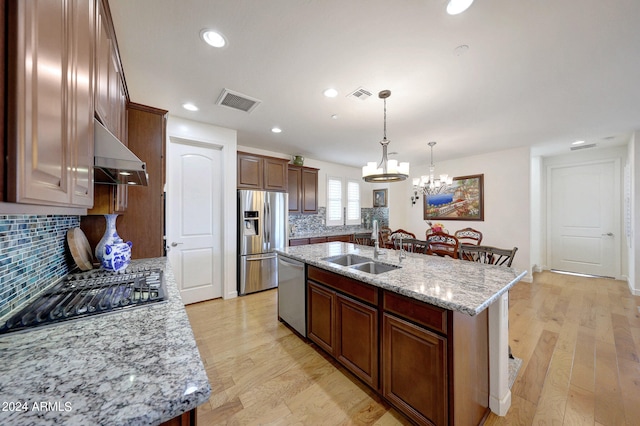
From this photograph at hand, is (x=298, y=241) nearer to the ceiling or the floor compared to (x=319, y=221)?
nearer to the floor

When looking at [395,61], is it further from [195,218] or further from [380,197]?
[380,197]

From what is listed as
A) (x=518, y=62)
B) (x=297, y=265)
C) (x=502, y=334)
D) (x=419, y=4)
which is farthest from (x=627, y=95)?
(x=297, y=265)

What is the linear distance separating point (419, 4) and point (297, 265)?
2.27 meters

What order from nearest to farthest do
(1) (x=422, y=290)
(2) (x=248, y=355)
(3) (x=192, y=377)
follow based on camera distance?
(3) (x=192, y=377) < (1) (x=422, y=290) < (2) (x=248, y=355)

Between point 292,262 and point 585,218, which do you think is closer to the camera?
point 292,262

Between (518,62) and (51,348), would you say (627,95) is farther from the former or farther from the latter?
(51,348)

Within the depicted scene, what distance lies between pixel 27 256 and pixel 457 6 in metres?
2.77

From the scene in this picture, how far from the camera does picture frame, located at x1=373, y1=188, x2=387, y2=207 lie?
6.40 m

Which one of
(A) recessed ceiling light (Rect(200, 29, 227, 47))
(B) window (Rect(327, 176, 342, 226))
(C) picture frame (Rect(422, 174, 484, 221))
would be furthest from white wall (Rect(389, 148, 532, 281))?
(A) recessed ceiling light (Rect(200, 29, 227, 47))

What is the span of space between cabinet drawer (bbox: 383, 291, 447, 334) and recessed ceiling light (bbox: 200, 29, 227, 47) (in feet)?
7.11

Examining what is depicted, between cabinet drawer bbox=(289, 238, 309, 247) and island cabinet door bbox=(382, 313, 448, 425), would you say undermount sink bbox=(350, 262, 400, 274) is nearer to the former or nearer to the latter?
island cabinet door bbox=(382, 313, 448, 425)

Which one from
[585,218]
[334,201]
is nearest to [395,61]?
[334,201]

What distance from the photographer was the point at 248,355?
2.21 metres

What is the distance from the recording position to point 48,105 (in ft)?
2.13
